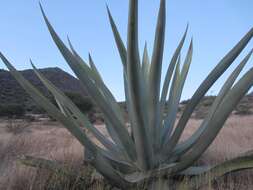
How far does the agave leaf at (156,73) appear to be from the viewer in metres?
1.97

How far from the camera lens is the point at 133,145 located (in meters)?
2.18

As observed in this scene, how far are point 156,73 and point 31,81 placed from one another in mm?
30633

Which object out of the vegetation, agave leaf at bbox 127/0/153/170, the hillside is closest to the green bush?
the hillside

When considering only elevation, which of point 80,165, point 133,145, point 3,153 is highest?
point 133,145

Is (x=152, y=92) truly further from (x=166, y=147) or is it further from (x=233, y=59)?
(x=233, y=59)

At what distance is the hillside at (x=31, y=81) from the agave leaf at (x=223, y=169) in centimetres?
1926

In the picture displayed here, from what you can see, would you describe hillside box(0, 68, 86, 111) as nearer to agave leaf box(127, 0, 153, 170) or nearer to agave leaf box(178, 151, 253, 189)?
agave leaf box(127, 0, 153, 170)

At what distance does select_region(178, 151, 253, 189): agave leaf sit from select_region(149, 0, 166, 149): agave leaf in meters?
0.52

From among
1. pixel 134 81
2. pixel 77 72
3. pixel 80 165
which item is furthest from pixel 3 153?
pixel 134 81

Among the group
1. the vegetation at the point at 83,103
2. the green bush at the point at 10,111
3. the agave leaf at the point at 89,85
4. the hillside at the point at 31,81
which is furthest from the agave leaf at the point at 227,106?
the hillside at the point at 31,81

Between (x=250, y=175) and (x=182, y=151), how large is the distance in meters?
0.56

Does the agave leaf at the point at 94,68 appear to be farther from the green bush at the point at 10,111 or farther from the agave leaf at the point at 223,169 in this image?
the green bush at the point at 10,111

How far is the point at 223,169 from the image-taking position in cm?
181

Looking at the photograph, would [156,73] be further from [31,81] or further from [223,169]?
[31,81]
